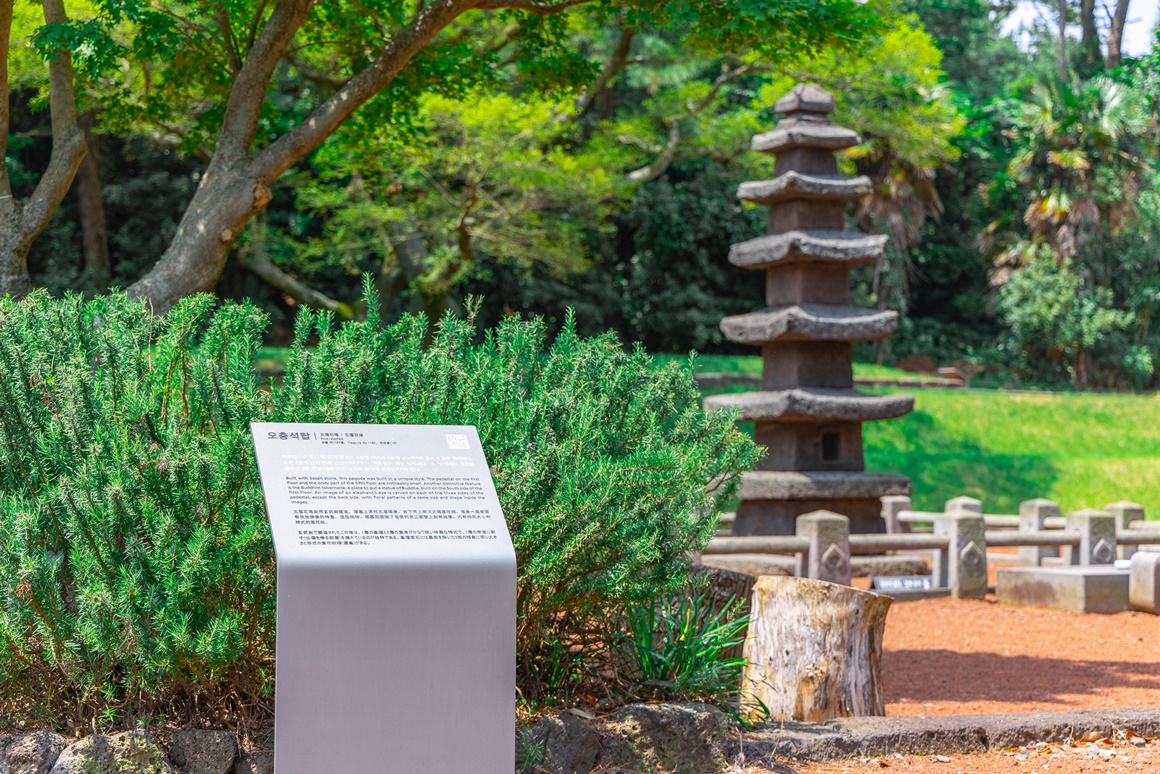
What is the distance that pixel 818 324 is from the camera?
499 inches

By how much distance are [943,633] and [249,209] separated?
6.23 m

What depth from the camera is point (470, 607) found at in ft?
11.4

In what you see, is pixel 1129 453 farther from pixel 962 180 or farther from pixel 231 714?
pixel 231 714

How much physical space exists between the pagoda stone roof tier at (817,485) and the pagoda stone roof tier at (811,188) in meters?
2.88

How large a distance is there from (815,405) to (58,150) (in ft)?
24.9

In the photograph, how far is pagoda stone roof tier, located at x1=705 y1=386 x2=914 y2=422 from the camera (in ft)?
41.3

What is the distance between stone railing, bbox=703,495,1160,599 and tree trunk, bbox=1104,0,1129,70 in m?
26.1

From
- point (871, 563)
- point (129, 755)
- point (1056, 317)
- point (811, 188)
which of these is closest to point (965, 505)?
point (871, 563)

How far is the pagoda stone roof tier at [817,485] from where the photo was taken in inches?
498

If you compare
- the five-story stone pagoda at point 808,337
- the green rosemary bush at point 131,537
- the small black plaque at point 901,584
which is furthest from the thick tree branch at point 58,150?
the small black plaque at point 901,584

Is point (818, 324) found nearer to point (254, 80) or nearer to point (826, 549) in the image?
point (826, 549)

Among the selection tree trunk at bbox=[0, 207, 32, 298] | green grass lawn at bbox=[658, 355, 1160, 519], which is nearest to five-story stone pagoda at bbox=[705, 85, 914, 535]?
green grass lawn at bbox=[658, 355, 1160, 519]

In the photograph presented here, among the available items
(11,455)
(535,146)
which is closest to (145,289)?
(11,455)

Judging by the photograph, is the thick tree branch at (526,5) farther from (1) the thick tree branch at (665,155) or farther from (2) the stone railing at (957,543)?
(1) the thick tree branch at (665,155)
